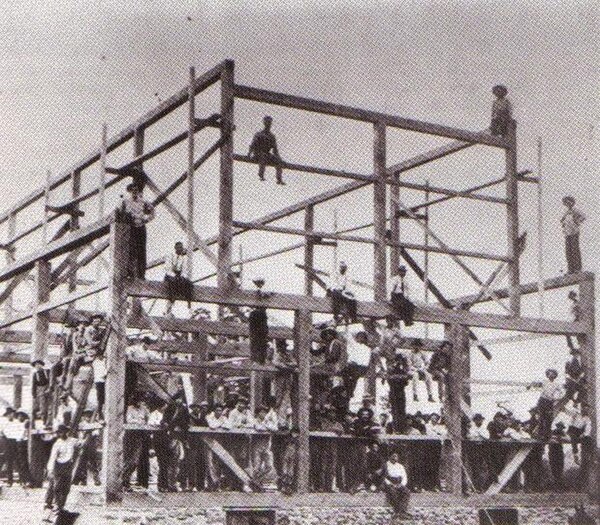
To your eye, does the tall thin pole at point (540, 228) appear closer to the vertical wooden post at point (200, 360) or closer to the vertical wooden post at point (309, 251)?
the vertical wooden post at point (309, 251)

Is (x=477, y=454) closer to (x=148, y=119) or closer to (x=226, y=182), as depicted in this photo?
(x=226, y=182)

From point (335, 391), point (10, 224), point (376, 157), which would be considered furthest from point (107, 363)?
point (10, 224)

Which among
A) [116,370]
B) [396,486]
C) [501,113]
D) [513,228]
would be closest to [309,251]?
[513,228]

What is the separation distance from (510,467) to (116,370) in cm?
835

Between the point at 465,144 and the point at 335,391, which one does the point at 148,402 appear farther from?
the point at 465,144

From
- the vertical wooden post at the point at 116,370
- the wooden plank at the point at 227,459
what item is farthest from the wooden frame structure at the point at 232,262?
the wooden plank at the point at 227,459

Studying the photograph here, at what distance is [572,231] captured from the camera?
69.1 ft

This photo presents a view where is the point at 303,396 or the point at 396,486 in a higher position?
the point at 303,396

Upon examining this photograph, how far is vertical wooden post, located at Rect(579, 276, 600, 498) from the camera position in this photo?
2047 cm

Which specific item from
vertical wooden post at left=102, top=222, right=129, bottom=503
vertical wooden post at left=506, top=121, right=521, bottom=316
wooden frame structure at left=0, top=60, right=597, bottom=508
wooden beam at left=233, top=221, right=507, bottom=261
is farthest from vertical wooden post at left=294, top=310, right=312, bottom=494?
vertical wooden post at left=506, top=121, right=521, bottom=316

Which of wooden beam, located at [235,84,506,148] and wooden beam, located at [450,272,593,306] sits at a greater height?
wooden beam, located at [235,84,506,148]

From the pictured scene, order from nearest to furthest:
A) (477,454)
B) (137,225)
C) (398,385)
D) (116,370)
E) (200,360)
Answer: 1. (116,370)
2. (137,225)
3. (398,385)
4. (477,454)
5. (200,360)

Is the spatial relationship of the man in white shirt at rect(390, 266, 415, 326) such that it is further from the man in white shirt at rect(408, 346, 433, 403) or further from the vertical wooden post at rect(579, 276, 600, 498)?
→ the vertical wooden post at rect(579, 276, 600, 498)

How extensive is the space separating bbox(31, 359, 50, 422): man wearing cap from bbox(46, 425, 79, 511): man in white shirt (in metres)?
1.93
